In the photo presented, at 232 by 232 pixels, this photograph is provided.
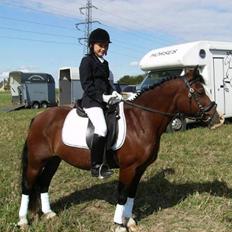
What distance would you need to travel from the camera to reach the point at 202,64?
636 inches

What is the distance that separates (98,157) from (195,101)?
4.76ft

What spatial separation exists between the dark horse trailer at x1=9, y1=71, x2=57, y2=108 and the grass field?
25952 mm

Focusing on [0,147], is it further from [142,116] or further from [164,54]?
[142,116]

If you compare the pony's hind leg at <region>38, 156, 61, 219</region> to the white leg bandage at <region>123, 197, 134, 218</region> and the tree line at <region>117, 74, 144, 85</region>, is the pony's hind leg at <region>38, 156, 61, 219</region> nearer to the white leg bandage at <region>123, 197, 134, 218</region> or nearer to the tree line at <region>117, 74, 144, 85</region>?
the white leg bandage at <region>123, 197, 134, 218</region>

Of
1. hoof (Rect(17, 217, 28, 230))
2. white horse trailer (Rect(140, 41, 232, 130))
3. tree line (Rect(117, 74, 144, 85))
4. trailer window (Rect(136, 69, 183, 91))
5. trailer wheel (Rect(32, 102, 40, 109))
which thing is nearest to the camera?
hoof (Rect(17, 217, 28, 230))

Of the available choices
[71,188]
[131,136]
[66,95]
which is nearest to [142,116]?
[131,136]

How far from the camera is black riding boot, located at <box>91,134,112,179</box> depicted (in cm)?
570

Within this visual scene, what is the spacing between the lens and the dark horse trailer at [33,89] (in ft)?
121

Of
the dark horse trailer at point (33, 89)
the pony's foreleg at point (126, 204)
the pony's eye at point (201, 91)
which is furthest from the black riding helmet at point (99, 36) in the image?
the dark horse trailer at point (33, 89)

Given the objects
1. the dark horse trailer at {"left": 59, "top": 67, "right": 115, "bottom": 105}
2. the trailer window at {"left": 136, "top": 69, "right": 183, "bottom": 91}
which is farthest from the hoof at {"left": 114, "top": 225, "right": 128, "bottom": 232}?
the dark horse trailer at {"left": 59, "top": 67, "right": 115, "bottom": 105}

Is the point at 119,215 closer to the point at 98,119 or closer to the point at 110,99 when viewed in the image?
the point at 98,119

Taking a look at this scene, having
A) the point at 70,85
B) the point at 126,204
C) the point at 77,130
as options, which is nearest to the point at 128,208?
the point at 126,204

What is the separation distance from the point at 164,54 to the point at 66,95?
15836 mm

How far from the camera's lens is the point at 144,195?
7.55 m
